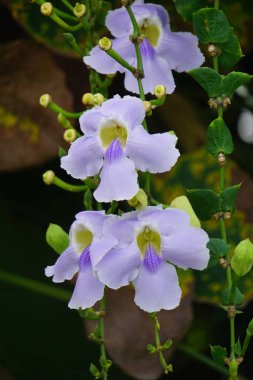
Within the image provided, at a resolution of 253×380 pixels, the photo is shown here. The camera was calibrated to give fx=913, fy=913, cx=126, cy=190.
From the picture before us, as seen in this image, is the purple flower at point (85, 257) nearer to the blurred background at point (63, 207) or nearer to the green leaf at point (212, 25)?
the green leaf at point (212, 25)

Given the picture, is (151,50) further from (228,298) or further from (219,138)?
(228,298)

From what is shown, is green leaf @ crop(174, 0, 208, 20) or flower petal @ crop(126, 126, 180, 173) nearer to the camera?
flower petal @ crop(126, 126, 180, 173)

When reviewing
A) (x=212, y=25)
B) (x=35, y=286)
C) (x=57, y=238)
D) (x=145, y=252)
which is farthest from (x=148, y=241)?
(x=35, y=286)

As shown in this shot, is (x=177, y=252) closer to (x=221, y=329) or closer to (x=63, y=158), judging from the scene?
(x=63, y=158)

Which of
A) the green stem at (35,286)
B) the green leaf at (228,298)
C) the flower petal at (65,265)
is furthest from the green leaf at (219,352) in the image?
the green stem at (35,286)

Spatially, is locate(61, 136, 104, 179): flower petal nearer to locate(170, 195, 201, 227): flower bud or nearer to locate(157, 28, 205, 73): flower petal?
locate(170, 195, 201, 227): flower bud

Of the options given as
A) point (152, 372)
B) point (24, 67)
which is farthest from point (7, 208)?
point (152, 372)

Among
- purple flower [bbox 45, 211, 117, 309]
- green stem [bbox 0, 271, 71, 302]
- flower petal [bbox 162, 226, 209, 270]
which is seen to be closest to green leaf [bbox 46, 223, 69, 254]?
purple flower [bbox 45, 211, 117, 309]
